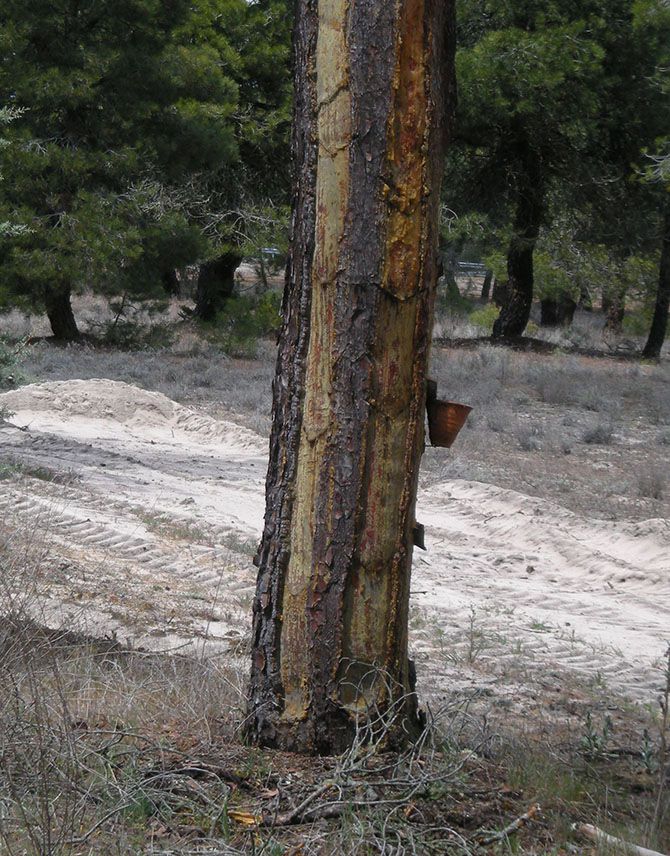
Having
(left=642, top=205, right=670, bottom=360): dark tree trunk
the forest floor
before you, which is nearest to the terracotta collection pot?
the forest floor

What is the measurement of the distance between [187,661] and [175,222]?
14595mm

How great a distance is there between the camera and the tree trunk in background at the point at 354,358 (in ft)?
9.77

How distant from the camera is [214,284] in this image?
75.4 ft

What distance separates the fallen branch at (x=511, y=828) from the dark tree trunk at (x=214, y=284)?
20.1 m

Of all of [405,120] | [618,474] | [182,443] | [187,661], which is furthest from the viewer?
[182,443]

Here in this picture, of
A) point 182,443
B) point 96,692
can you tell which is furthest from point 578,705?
point 182,443

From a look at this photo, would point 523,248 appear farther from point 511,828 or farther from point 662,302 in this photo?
point 511,828

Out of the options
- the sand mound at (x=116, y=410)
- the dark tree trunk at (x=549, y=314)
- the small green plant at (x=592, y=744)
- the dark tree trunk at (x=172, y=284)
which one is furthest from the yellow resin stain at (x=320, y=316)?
the dark tree trunk at (x=549, y=314)

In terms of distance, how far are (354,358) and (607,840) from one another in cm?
154

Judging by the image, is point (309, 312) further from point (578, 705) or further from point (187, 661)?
point (578, 705)

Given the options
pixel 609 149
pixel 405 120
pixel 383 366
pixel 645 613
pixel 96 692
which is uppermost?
pixel 609 149

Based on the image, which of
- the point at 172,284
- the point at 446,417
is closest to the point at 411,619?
the point at 446,417

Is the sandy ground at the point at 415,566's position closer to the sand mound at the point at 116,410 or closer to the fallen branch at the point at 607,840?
the sand mound at the point at 116,410

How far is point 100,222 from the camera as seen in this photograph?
1711cm
